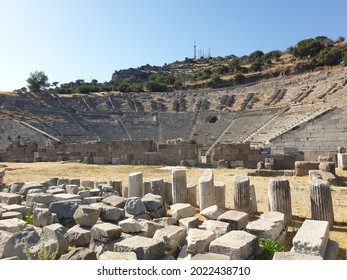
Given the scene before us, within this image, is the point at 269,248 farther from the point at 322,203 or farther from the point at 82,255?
the point at 82,255

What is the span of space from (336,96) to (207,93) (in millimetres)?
21578

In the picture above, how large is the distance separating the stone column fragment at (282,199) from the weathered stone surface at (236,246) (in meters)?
2.23

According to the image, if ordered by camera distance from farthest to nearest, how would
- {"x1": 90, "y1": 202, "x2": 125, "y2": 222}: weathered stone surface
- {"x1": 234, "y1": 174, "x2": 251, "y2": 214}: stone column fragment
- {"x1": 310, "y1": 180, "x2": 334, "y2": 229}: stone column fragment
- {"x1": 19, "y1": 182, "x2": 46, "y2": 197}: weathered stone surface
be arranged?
{"x1": 19, "y1": 182, "x2": 46, "y2": 197}: weathered stone surface → {"x1": 234, "y1": 174, "x2": 251, "y2": 214}: stone column fragment → {"x1": 90, "y1": 202, "x2": 125, "y2": 222}: weathered stone surface → {"x1": 310, "y1": 180, "x2": 334, "y2": 229}: stone column fragment

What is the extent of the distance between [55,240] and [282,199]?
506 cm

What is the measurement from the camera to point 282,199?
7.24 m

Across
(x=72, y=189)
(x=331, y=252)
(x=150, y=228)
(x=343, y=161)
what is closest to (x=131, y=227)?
(x=150, y=228)

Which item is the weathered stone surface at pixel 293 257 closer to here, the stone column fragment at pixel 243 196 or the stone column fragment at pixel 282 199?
the stone column fragment at pixel 282 199

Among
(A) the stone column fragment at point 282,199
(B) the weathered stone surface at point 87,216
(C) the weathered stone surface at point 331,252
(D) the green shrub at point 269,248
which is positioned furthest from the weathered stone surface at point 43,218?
(C) the weathered stone surface at point 331,252

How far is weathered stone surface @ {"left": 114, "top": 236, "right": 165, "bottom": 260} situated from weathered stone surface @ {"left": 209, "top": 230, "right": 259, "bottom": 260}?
878 millimetres

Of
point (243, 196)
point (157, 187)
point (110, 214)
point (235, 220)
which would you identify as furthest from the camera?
point (157, 187)

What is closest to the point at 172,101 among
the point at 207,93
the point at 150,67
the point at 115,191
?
the point at 207,93

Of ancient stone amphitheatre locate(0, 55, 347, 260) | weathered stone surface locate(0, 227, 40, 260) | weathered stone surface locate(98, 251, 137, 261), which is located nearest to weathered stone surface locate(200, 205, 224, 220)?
ancient stone amphitheatre locate(0, 55, 347, 260)

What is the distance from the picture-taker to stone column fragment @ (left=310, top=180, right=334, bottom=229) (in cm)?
671

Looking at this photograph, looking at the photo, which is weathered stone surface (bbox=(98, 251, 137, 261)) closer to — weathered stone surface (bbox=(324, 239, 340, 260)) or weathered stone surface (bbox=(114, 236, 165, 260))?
weathered stone surface (bbox=(114, 236, 165, 260))
